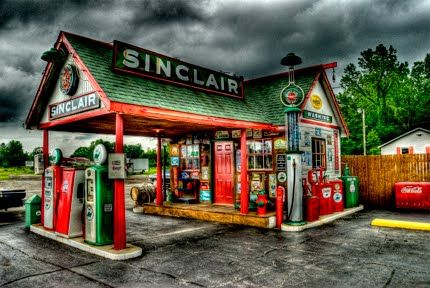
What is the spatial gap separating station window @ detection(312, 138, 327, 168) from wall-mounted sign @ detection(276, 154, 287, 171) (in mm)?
1838

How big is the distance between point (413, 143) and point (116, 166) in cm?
3295

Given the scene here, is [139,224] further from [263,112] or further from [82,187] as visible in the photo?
[263,112]

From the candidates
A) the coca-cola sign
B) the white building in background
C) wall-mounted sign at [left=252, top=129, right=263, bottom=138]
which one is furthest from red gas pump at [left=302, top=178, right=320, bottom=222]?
the white building in background

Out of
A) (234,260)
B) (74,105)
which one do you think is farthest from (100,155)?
(234,260)

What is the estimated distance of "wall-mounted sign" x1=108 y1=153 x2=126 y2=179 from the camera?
669cm

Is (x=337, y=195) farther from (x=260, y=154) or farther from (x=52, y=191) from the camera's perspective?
(x=52, y=191)

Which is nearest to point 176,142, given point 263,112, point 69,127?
point 263,112

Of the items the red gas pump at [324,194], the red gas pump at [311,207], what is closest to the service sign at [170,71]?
the red gas pump at [324,194]

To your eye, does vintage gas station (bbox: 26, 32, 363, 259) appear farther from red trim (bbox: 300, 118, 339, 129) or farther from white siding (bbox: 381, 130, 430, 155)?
white siding (bbox: 381, 130, 430, 155)

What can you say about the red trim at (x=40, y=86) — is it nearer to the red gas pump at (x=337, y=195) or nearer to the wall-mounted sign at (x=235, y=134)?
the wall-mounted sign at (x=235, y=134)

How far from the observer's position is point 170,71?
9.38m

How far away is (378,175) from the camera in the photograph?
44.7ft

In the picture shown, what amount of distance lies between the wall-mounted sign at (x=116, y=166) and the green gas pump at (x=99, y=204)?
631 mm

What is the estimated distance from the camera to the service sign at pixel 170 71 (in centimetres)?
819
